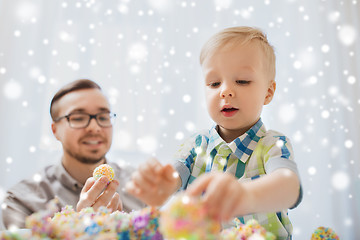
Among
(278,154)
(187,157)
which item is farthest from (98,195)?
(278,154)

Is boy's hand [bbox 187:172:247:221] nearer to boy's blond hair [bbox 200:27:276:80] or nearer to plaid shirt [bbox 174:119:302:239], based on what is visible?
plaid shirt [bbox 174:119:302:239]

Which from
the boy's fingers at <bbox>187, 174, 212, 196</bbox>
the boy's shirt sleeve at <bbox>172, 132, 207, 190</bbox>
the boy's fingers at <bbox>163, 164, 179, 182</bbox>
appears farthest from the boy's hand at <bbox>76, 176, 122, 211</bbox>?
the boy's fingers at <bbox>187, 174, 212, 196</bbox>

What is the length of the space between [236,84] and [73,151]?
0.89 m

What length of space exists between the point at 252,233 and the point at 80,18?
1.66m

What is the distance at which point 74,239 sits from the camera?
0.52 m

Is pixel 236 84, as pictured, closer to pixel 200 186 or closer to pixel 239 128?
pixel 239 128

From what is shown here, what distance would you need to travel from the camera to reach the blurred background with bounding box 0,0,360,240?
5.86 ft

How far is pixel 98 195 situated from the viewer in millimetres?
1019

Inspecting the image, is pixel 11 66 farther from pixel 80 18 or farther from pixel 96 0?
pixel 96 0

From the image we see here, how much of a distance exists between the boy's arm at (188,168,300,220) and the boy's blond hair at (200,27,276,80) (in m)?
0.42

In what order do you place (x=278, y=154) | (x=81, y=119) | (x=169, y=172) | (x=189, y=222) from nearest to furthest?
(x=189, y=222) → (x=169, y=172) → (x=278, y=154) → (x=81, y=119)

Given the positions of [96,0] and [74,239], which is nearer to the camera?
[74,239]

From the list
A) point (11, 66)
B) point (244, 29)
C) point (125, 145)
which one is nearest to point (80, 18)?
point (11, 66)

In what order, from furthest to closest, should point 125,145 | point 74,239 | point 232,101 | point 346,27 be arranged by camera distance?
1. point 346,27
2. point 125,145
3. point 232,101
4. point 74,239
